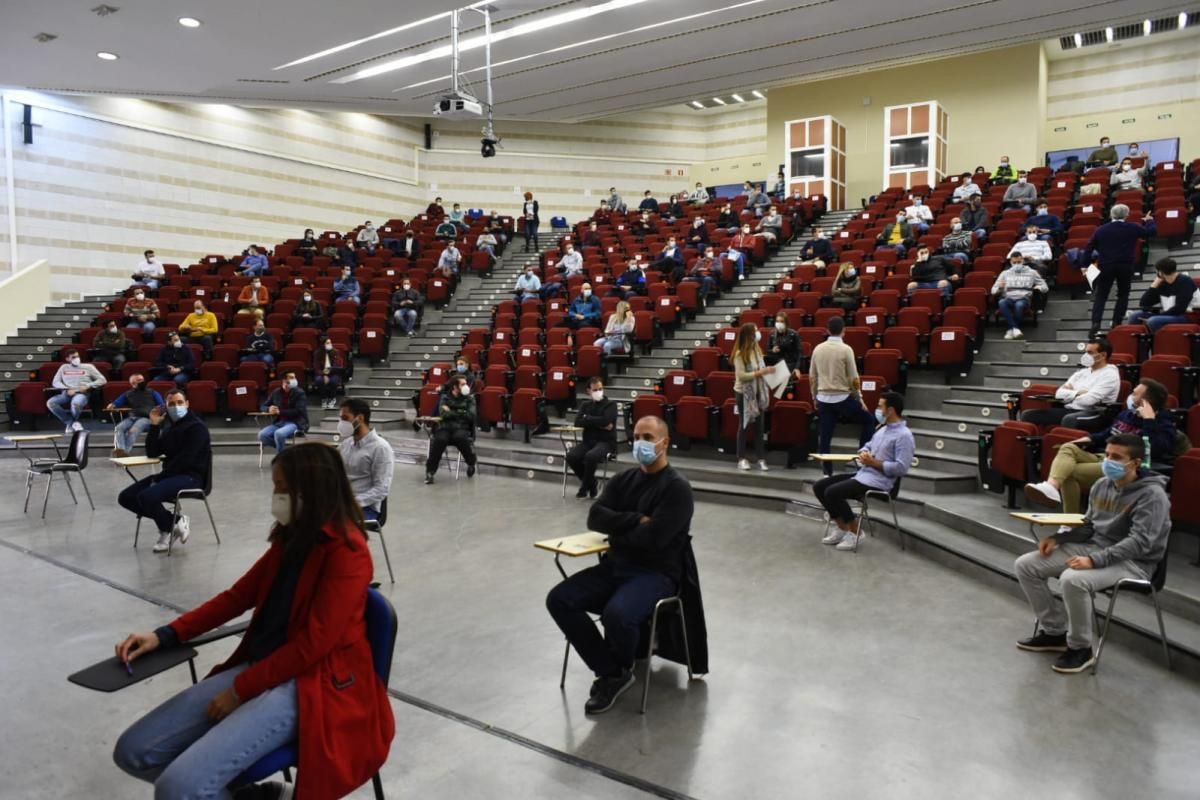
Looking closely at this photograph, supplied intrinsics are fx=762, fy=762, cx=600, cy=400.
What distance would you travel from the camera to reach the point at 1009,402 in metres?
6.52

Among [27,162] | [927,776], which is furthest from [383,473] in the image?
[27,162]

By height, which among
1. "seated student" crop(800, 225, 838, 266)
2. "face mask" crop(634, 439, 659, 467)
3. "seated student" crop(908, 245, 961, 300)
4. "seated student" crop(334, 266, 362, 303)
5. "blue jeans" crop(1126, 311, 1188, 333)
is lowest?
"face mask" crop(634, 439, 659, 467)

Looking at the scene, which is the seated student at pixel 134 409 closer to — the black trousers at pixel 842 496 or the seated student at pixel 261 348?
the seated student at pixel 261 348

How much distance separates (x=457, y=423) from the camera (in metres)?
8.52

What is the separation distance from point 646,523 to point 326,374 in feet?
29.8

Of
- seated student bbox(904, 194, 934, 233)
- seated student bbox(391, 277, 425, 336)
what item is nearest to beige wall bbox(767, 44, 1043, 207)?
seated student bbox(904, 194, 934, 233)

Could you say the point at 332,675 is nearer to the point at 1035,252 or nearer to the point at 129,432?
the point at 129,432

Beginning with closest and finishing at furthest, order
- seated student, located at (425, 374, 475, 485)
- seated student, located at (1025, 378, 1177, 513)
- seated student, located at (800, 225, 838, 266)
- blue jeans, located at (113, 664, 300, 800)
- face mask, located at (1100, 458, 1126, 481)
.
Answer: blue jeans, located at (113, 664, 300, 800) < face mask, located at (1100, 458, 1126, 481) < seated student, located at (1025, 378, 1177, 513) < seated student, located at (425, 374, 475, 485) < seated student, located at (800, 225, 838, 266)

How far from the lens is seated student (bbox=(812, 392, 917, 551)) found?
5292mm

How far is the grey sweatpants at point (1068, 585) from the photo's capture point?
3422mm

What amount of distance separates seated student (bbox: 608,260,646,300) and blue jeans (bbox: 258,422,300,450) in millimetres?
4924

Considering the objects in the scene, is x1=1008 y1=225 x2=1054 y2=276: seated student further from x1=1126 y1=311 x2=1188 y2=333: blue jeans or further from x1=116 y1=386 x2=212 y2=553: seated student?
x1=116 y1=386 x2=212 y2=553: seated student

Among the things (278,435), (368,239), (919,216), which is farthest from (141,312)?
(919,216)

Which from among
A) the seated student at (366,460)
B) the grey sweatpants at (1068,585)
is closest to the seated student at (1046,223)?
the grey sweatpants at (1068,585)
